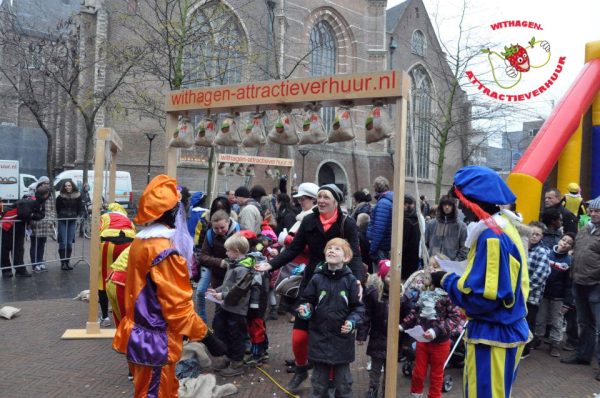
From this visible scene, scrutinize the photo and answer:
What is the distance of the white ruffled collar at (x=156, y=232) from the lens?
336cm

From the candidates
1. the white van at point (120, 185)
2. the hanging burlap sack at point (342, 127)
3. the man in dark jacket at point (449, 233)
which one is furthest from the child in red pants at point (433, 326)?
the white van at point (120, 185)

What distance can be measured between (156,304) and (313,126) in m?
2.34

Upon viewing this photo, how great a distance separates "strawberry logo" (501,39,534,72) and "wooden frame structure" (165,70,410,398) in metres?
13.0

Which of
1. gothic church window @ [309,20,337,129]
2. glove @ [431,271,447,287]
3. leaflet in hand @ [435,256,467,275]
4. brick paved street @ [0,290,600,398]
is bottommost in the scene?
brick paved street @ [0,290,600,398]

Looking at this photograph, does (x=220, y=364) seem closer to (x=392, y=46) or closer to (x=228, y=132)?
(x=228, y=132)

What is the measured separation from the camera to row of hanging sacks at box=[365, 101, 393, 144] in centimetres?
436

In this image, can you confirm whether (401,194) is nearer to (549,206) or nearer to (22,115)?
(549,206)

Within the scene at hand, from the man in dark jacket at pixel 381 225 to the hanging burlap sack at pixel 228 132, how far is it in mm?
2045

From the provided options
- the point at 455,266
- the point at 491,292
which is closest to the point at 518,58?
the point at 455,266

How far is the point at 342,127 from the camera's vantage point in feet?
15.6

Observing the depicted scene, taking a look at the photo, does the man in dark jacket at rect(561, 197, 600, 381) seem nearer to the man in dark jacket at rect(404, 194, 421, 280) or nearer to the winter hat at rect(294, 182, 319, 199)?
the man in dark jacket at rect(404, 194, 421, 280)

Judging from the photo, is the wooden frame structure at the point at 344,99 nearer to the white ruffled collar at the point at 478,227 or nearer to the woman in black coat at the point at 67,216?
the white ruffled collar at the point at 478,227

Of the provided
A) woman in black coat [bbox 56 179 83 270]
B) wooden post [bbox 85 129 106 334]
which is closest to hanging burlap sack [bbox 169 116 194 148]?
wooden post [bbox 85 129 106 334]

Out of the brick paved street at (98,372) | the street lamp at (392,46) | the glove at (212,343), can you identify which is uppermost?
the street lamp at (392,46)
